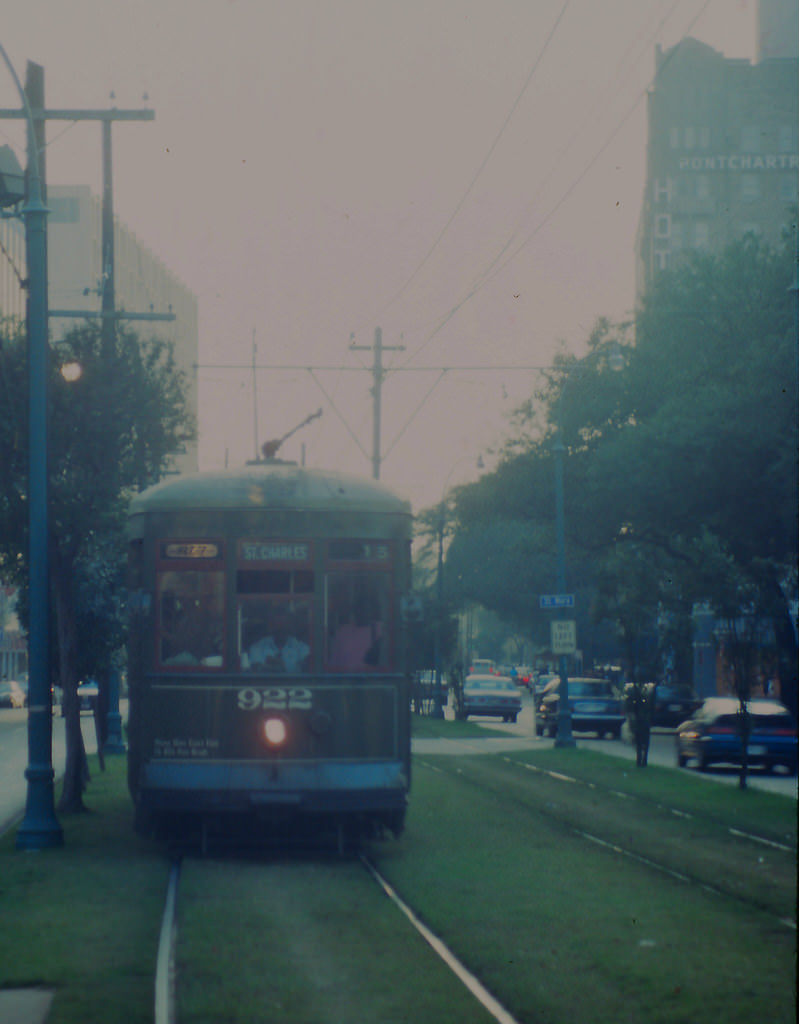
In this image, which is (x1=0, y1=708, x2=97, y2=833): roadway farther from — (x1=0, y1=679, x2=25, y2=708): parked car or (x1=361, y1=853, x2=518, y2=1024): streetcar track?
(x1=0, y1=679, x2=25, y2=708): parked car

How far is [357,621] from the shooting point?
46.0 feet

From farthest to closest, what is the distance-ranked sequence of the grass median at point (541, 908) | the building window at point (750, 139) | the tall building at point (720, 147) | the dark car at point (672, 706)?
1. the building window at point (750, 139)
2. the tall building at point (720, 147)
3. the dark car at point (672, 706)
4. the grass median at point (541, 908)

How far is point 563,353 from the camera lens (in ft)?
158

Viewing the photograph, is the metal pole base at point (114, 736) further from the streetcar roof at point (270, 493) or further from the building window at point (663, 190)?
the building window at point (663, 190)

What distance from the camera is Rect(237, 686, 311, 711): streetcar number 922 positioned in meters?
13.6

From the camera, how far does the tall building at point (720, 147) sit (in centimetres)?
10431

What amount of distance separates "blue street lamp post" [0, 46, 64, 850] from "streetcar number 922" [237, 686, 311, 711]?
8.06 ft

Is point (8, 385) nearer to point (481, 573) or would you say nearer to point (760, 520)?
point (760, 520)

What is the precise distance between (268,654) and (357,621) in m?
0.84

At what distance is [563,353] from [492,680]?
1380 cm

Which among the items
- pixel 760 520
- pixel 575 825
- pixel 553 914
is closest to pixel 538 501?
pixel 760 520

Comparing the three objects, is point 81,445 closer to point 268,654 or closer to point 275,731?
point 268,654

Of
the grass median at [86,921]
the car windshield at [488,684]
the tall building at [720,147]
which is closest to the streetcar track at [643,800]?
the grass median at [86,921]

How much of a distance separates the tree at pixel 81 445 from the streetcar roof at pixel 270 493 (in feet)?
11.4
